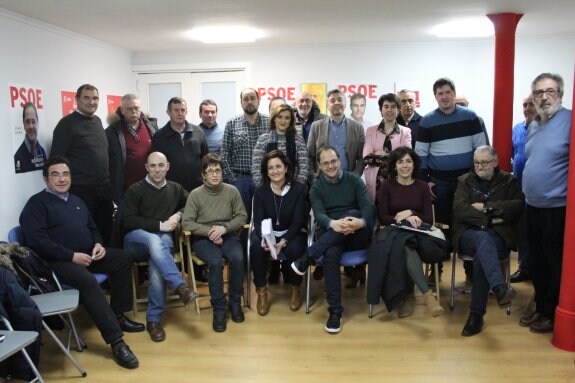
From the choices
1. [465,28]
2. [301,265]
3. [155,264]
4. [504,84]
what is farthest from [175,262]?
[465,28]

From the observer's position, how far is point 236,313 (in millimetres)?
3773

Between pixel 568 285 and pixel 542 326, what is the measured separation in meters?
0.42

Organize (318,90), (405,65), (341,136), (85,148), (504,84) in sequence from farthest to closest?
1. (318,90)
2. (405,65)
3. (504,84)
4. (341,136)
5. (85,148)

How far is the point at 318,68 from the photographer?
6684 mm

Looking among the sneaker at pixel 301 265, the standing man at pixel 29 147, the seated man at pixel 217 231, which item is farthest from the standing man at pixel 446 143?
the standing man at pixel 29 147

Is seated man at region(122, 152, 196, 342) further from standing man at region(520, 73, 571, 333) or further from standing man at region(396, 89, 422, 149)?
standing man at region(520, 73, 571, 333)

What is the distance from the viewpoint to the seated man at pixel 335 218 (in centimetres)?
365

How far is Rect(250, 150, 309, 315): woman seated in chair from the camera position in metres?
3.88

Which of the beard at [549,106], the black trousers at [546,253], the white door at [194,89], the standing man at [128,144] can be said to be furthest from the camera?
the white door at [194,89]

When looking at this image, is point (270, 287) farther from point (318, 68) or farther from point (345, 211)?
point (318, 68)

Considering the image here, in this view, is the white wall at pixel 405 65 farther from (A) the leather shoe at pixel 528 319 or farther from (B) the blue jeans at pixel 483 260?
(A) the leather shoe at pixel 528 319

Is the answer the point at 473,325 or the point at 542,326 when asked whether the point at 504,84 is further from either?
the point at 473,325

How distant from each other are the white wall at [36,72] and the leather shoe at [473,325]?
367 cm

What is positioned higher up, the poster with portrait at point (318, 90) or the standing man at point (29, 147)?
the poster with portrait at point (318, 90)
